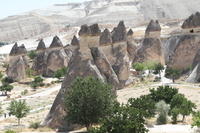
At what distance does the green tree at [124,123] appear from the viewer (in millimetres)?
21344

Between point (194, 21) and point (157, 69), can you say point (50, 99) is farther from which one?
point (194, 21)

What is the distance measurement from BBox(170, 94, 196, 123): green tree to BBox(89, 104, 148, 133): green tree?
5987mm

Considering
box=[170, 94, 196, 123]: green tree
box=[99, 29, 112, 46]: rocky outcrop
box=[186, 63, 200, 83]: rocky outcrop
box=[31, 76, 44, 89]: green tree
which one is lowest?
box=[31, 76, 44, 89]: green tree

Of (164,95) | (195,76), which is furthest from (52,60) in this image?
(164,95)

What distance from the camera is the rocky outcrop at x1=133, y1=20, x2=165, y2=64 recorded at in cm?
6394

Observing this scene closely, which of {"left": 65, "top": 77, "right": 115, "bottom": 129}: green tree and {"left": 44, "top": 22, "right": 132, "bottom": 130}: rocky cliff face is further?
{"left": 44, "top": 22, "right": 132, "bottom": 130}: rocky cliff face

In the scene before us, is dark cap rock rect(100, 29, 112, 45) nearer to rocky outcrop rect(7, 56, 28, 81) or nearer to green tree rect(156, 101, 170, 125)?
rocky outcrop rect(7, 56, 28, 81)

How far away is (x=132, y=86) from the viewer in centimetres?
4903

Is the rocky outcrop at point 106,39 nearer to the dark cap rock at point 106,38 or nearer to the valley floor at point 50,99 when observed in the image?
the dark cap rock at point 106,38

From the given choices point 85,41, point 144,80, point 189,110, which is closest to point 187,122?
point 189,110

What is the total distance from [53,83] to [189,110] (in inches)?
1633

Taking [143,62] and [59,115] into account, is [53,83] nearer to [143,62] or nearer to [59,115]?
[143,62]

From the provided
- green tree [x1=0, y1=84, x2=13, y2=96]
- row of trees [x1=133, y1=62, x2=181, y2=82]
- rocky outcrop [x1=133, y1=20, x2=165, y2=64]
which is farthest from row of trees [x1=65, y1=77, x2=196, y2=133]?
green tree [x1=0, y1=84, x2=13, y2=96]

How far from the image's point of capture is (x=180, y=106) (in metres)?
28.9
